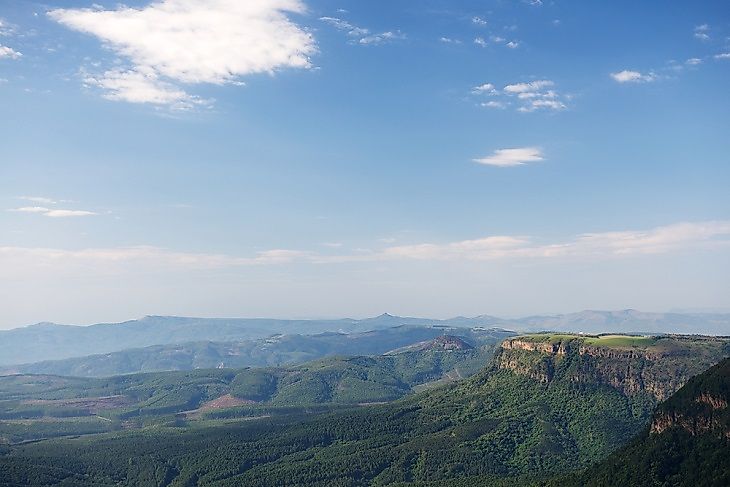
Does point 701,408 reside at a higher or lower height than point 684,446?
higher

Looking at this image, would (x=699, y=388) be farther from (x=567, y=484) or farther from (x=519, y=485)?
(x=519, y=485)

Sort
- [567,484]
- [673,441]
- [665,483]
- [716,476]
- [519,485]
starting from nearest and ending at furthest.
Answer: [716,476], [665,483], [673,441], [567,484], [519,485]

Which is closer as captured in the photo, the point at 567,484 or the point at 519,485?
the point at 567,484

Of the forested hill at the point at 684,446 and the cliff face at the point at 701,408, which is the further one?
the cliff face at the point at 701,408

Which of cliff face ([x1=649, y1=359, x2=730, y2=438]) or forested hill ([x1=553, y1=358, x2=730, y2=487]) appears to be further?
cliff face ([x1=649, y1=359, x2=730, y2=438])

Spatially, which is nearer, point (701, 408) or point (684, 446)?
point (684, 446)

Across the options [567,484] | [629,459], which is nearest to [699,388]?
[629,459]

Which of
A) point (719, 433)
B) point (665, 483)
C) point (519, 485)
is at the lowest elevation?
point (519, 485)

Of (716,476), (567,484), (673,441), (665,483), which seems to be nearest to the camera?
(716,476)
